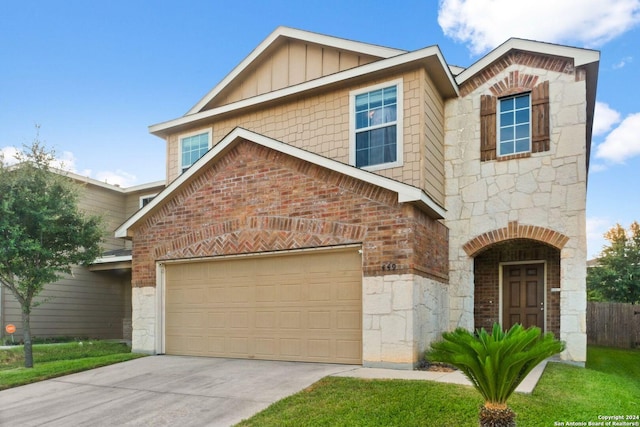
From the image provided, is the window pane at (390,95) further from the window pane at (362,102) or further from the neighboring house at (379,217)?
the window pane at (362,102)

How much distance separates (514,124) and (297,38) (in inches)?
231

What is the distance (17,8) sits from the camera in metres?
12.3

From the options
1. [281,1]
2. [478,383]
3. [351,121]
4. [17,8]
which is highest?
[281,1]

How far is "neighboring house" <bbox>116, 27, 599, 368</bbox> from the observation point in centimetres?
948

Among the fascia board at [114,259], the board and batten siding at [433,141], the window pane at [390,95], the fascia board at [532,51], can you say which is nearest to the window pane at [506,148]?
the board and batten siding at [433,141]

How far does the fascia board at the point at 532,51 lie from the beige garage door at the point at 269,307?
17.1 ft

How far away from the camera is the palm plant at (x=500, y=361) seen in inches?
182

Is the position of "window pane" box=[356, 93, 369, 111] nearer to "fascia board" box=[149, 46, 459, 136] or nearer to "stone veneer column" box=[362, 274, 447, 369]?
"fascia board" box=[149, 46, 459, 136]

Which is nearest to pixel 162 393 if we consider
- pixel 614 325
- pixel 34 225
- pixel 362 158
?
pixel 34 225

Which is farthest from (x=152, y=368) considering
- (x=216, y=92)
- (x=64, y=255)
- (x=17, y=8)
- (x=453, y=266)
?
(x=17, y=8)

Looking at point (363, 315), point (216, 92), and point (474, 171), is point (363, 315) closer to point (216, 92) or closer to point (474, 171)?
point (474, 171)

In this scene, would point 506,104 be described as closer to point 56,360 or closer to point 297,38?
point 297,38

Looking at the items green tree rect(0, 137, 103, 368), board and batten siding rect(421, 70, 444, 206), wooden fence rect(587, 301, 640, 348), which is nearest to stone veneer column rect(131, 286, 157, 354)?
green tree rect(0, 137, 103, 368)

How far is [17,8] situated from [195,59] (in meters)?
6.02
